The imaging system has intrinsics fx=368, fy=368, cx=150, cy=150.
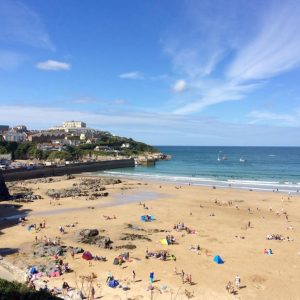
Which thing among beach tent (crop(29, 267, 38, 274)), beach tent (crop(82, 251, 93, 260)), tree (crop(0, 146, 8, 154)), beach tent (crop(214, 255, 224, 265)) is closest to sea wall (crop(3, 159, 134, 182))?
tree (crop(0, 146, 8, 154))

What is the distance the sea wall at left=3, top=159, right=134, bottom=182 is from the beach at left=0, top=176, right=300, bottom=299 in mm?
18827

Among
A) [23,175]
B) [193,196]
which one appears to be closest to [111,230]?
[193,196]

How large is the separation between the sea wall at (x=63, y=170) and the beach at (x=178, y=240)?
18.8m

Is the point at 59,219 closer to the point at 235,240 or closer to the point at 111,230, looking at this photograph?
the point at 111,230

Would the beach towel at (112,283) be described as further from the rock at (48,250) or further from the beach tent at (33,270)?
the rock at (48,250)

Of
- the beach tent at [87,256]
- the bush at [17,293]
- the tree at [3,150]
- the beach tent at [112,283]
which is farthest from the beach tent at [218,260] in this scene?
the tree at [3,150]

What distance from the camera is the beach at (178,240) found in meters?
18.8

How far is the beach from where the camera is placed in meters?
18.8

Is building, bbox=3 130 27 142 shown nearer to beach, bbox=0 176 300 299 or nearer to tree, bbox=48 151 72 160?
tree, bbox=48 151 72 160

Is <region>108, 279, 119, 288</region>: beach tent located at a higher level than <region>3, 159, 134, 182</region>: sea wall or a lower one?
lower

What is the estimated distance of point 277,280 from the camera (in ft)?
64.2

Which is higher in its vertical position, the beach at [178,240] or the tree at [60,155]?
the tree at [60,155]

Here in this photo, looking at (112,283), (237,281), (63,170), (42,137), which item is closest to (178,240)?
(237,281)

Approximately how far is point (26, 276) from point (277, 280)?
12.9 m
